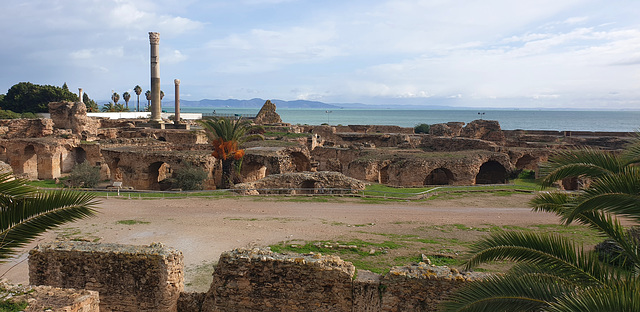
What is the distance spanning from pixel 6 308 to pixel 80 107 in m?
40.8

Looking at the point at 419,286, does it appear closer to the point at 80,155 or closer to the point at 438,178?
the point at 438,178

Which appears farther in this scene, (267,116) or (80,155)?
(267,116)

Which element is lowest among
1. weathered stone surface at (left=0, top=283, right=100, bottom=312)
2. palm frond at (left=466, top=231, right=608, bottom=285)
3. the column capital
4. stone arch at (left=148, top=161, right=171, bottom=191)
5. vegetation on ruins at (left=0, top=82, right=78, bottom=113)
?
stone arch at (left=148, top=161, right=171, bottom=191)

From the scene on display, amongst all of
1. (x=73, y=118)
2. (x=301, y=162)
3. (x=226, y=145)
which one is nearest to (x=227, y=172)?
(x=226, y=145)

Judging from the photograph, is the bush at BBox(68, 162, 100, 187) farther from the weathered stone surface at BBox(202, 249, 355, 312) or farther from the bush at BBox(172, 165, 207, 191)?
the weathered stone surface at BBox(202, 249, 355, 312)

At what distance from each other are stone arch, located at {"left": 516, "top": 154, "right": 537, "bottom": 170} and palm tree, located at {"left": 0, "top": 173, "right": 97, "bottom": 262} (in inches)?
1314

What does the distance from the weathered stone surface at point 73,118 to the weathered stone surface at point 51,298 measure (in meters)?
36.1

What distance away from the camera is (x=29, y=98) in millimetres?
68688

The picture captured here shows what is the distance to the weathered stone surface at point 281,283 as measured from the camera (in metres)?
7.74

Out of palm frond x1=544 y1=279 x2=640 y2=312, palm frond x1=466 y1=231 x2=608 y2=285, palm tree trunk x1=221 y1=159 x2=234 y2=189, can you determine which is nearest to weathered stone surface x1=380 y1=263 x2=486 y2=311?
palm frond x1=466 y1=231 x2=608 y2=285

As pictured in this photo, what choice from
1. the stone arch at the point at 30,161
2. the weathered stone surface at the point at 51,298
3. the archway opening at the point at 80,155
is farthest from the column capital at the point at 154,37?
the weathered stone surface at the point at 51,298

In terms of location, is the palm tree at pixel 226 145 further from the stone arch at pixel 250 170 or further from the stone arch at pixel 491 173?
the stone arch at pixel 491 173

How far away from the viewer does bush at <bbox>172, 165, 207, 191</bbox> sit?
22.6 metres

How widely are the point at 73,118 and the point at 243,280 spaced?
4037 cm
